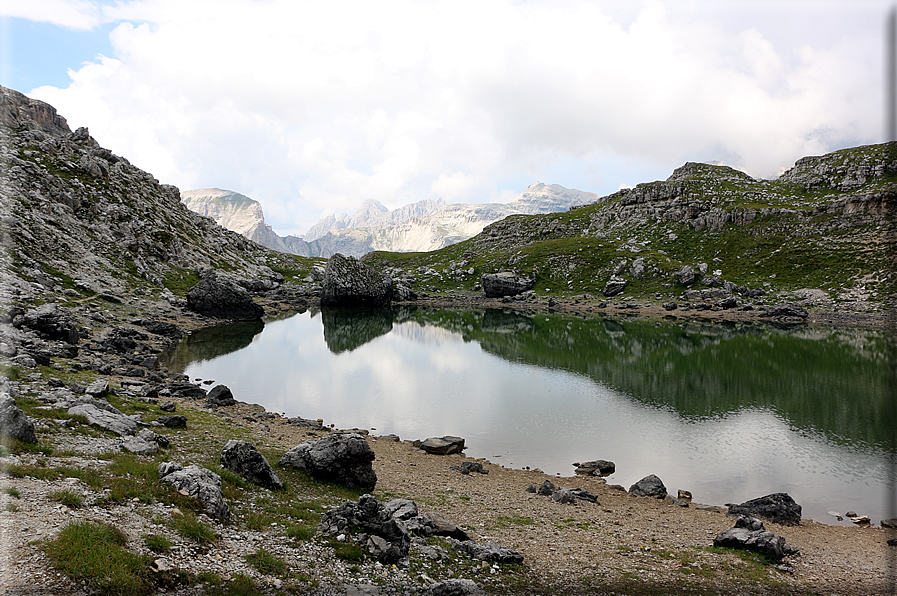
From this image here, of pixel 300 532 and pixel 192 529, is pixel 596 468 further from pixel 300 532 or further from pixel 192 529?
pixel 192 529

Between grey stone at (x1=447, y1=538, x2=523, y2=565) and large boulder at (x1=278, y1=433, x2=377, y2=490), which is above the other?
large boulder at (x1=278, y1=433, x2=377, y2=490)

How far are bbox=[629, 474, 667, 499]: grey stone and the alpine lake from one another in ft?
6.14

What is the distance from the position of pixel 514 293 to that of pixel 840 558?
145 metres

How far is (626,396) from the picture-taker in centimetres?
5338

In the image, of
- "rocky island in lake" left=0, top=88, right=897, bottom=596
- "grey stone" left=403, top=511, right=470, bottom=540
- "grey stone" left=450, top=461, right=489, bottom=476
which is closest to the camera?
"rocky island in lake" left=0, top=88, right=897, bottom=596

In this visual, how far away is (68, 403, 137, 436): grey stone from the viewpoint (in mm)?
22875

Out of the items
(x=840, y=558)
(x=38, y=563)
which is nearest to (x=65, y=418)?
(x=38, y=563)

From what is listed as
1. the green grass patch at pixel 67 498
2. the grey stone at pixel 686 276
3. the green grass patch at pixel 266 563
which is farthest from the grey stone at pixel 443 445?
the grey stone at pixel 686 276

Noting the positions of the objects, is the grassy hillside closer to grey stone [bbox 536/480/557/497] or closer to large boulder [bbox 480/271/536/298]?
large boulder [bbox 480/271/536/298]

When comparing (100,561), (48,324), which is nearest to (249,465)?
(100,561)

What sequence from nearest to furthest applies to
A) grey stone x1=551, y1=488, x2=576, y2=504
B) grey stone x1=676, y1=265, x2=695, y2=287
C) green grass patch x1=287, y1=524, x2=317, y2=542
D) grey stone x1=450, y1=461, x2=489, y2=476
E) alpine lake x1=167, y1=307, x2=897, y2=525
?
green grass patch x1=287, y1=524, x2=317, y2=542, grey stone x1=551, y1=488, x2=576, y2=504, grey stone x1=450, y1=461, x2=489, y2=476, alpine lake x1=167, y1=307, x2=897, y2=525, grey stone x1=676, y1=265, x2=695, y2=287

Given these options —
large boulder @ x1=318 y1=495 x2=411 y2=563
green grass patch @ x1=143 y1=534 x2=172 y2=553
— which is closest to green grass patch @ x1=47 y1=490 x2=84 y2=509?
green grass patch @ x1=143 y1=534 x2=172 y2=553

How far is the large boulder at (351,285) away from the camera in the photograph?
466 ft

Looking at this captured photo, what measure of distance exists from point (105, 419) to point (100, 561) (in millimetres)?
16179
